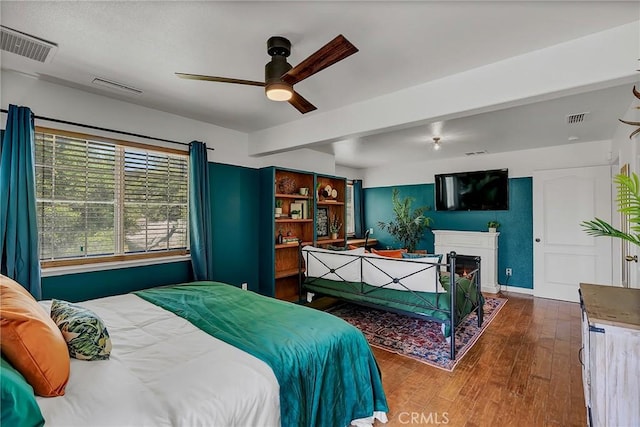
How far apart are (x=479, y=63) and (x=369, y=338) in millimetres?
2789

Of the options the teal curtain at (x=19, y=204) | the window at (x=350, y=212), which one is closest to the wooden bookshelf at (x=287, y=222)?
the window at (x=350, y=212)

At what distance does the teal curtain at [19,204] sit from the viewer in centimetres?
233

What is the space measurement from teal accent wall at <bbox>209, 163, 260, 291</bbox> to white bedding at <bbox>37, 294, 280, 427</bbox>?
2.21 m

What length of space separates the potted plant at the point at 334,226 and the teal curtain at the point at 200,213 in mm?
2356

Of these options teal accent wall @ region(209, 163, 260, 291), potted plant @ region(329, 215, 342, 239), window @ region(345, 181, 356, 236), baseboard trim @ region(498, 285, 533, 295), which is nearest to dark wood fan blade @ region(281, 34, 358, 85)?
teal accent wall @ region(209, 163, 260, 291)

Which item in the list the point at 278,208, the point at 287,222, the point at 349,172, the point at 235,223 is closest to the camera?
the point at 235,223

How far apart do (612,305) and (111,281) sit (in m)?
4.00

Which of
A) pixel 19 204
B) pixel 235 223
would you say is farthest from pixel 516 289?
pixel 19 204

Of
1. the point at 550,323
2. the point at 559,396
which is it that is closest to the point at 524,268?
the point at 550,323

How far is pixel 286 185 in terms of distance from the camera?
184 inches

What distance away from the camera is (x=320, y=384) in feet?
5.31

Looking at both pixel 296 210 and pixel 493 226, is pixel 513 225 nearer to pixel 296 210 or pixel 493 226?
pixel 493 226

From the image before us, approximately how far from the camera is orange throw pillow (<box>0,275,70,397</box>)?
108cm

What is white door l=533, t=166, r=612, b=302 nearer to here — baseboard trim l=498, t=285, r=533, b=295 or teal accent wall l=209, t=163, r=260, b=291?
baseboard trim l=498, t=285, r=533, b=295
